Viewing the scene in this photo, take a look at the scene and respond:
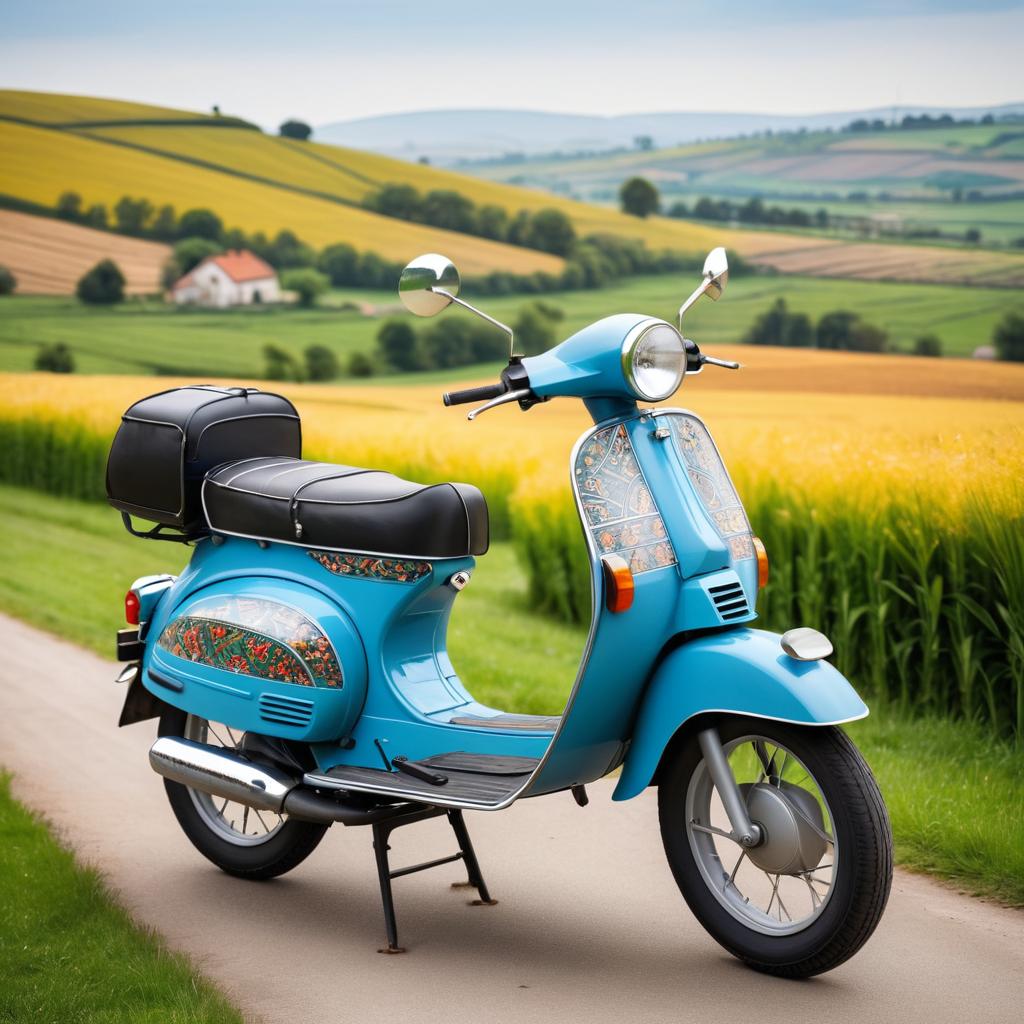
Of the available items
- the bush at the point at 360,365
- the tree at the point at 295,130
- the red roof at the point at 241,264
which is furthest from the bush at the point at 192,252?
the bush at the point at 360,365

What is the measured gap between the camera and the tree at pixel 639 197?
16141mm

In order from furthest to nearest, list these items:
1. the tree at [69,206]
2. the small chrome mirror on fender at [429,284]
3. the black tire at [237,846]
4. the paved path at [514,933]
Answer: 1. the tree at [69,206]
2. the black tire at [237,846]
3. the small chrome mirror on fender at [429,284]
4. the paved path at [514,933]

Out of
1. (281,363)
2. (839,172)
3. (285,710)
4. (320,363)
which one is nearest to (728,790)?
(285,710)

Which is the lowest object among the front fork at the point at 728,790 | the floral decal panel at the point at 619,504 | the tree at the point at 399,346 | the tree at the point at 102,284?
the tree at the point at 399,346

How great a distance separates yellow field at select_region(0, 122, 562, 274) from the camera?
1623 cm

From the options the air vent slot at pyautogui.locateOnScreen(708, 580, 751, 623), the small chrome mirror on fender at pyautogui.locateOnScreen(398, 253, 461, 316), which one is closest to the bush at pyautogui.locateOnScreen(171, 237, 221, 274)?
the small chrome mirror on fender at pyautogui.locateOnScreen(398, 253, 461, 316)

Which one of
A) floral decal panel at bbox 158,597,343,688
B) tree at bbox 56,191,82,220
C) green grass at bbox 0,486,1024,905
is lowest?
green grass at bbox 0,486,1024,905

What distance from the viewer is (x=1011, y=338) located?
1228cm

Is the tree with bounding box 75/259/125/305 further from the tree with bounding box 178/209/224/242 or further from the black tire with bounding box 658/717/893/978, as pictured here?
the black tire with bounding box 658/717/893/978

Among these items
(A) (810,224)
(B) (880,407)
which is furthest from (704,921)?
(A) (810,224)

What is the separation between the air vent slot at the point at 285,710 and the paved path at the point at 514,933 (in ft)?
1.98

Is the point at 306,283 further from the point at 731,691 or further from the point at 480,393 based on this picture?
the point at 731,691

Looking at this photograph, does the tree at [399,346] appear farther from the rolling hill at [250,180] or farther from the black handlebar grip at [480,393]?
the black handlebar grip at [480,393]

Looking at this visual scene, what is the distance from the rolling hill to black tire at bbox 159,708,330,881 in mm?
11813
